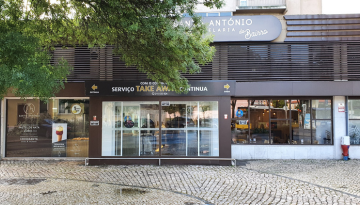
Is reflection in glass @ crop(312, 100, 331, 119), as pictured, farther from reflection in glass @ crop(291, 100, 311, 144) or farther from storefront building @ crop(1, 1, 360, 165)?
reflection in glass @ crop(291, 100, 311, 144)

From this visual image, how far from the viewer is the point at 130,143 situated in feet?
38.2

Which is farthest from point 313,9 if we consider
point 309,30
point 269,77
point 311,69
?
point 269,77

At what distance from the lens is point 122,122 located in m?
11.7

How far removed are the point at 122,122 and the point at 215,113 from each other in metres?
3.91

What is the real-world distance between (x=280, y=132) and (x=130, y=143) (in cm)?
662

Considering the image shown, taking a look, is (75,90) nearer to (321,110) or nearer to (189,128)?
(189,128)

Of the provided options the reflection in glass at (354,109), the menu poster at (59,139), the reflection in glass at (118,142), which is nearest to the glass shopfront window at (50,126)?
the menu poster at (59,139)

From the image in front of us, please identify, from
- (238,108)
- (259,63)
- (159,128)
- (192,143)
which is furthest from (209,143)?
(259,63)

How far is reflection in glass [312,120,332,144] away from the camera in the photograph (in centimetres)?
1241

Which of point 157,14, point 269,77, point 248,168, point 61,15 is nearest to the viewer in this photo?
point 157,14

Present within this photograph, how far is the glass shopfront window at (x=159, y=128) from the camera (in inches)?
454

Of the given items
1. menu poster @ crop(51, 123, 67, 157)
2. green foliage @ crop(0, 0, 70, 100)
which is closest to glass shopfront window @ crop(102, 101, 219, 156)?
menu poster @ crop(51, 123, 67, 157)

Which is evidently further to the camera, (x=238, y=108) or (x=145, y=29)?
(x=238, y=108)

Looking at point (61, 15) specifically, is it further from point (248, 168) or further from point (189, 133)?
point (248, 168)
